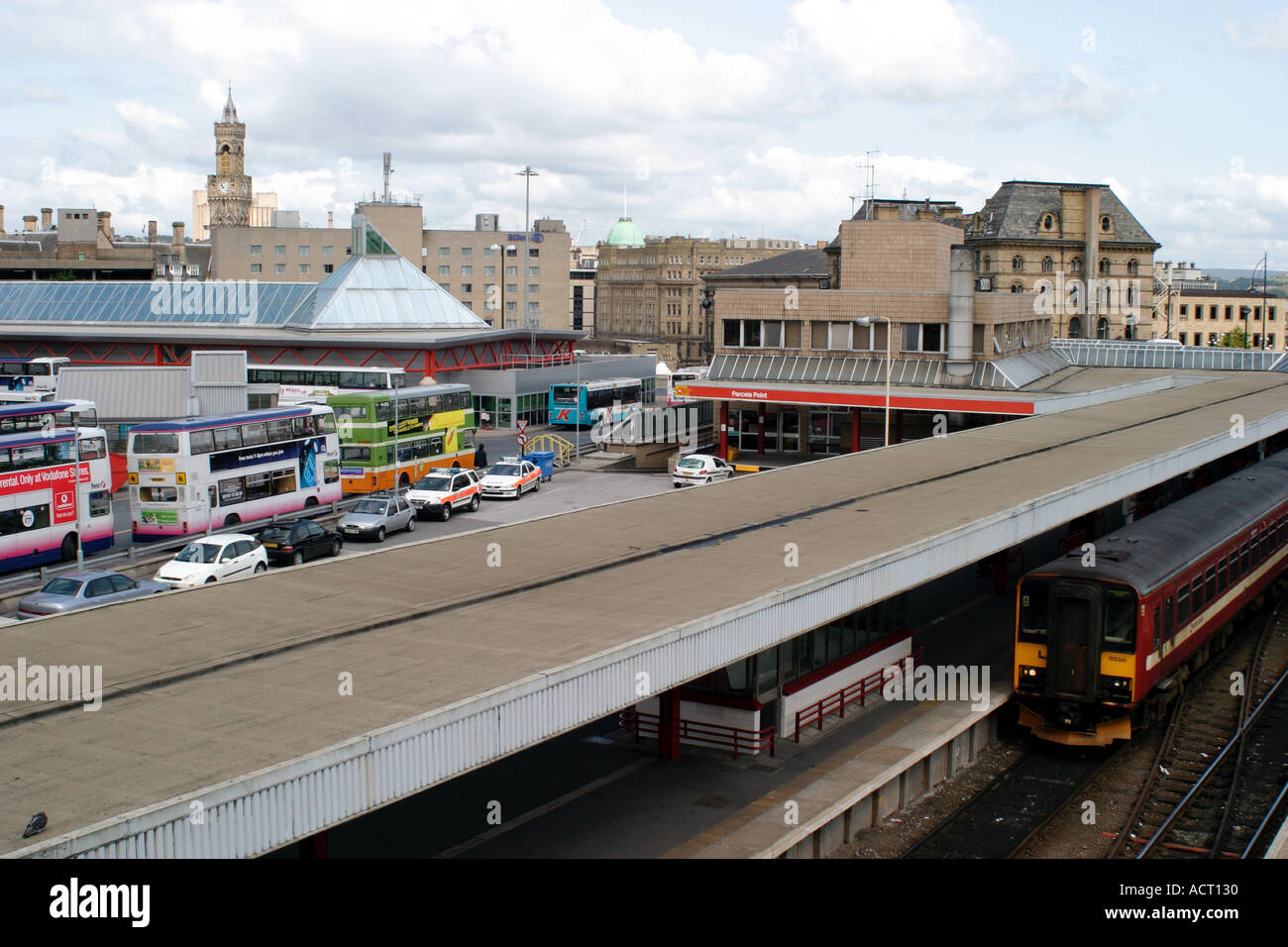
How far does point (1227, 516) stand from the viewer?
91.4ft

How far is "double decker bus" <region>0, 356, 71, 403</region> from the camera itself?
151 feet

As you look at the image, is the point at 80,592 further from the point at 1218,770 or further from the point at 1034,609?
the point at 1218,770

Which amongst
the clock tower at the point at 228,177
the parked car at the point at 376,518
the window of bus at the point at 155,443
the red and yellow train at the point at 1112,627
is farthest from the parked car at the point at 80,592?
the clock tower at the point at 228,177

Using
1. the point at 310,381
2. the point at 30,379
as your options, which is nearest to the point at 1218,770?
the point at 310,381

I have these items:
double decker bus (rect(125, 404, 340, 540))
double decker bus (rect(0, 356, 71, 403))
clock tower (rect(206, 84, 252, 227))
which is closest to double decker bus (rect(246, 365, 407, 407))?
double decker bus (rect(125, 404, 340, 540))

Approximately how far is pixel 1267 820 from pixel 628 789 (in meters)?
10.5

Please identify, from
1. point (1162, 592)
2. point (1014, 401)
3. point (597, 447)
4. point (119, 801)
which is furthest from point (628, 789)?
point (597, 447)

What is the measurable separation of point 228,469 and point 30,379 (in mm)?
Answer: 23097

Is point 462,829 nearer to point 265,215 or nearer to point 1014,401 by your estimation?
point 1014,401

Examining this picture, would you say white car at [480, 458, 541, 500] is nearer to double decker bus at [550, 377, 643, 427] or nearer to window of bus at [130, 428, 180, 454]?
window of bus at [130, 428, 180, 454]

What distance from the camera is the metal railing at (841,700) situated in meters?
20.9

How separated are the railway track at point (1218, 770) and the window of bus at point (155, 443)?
26.3 meters

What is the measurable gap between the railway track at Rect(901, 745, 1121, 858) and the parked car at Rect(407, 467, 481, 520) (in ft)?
76.5
